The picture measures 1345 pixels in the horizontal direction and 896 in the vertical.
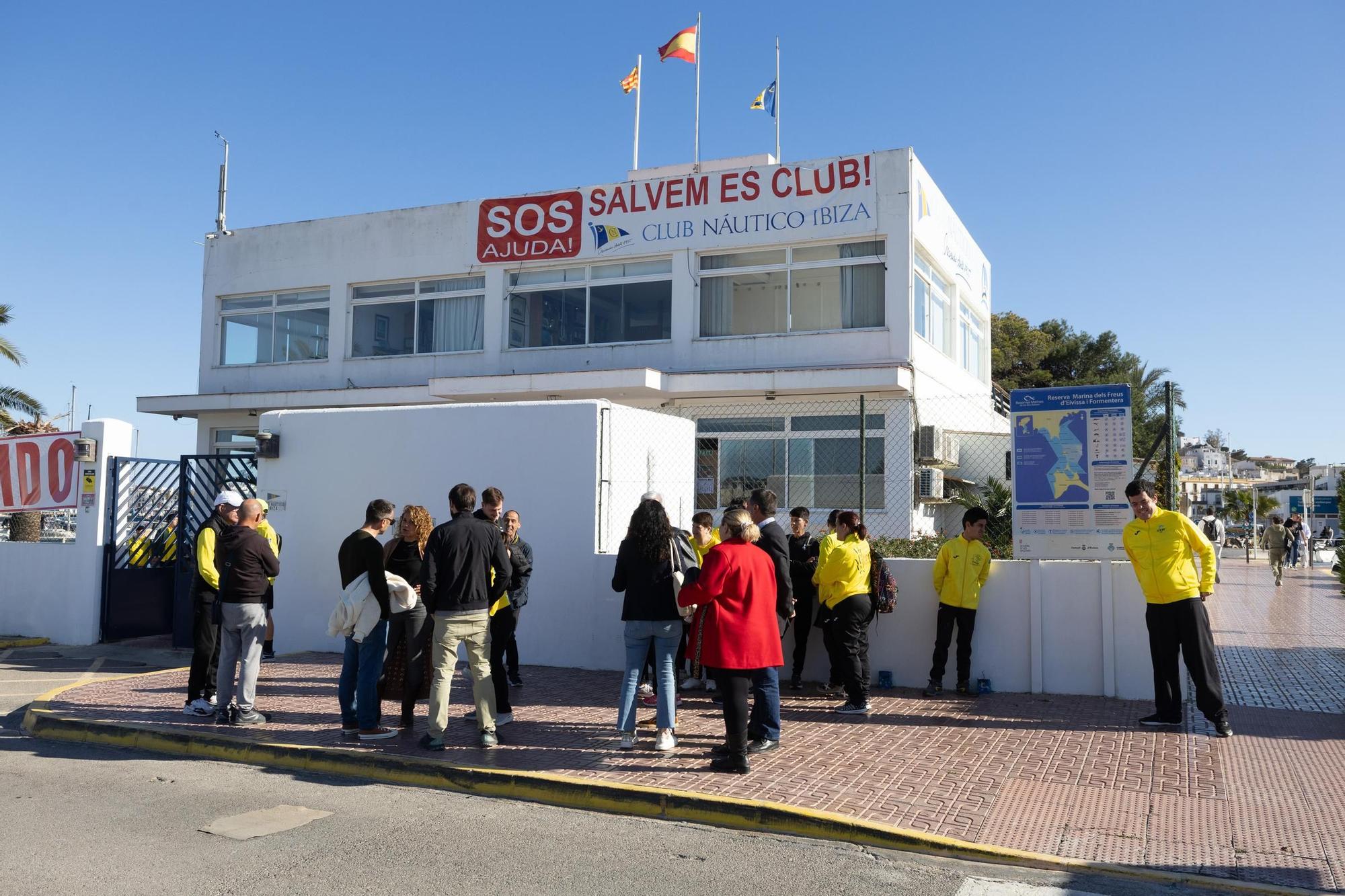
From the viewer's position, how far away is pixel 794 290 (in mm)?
20781

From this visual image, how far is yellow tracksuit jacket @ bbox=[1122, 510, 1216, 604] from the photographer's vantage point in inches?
312

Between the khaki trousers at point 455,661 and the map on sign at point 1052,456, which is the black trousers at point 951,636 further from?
the khaki trousers at point 455,661

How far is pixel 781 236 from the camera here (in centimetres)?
2064

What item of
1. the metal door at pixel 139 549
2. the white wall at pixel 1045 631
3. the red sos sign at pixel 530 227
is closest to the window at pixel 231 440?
the red sos sign at pixel 530 227

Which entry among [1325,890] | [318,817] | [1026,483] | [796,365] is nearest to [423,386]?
[796,365]

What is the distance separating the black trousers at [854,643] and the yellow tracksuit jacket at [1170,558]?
2.16 meters

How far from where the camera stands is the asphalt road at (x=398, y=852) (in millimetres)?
4844

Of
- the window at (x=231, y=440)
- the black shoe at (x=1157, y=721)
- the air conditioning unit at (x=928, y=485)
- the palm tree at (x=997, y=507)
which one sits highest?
the window at (x=231, y=440)

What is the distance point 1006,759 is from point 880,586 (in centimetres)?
225

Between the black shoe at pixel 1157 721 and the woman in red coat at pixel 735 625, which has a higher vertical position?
the woman in red coat at pixel 735 625

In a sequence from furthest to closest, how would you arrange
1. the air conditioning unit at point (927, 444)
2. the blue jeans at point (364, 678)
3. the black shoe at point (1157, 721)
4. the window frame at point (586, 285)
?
the window frame at point (586, 285), the air conditioning unit at point (927, 444), the black shoe at point (1157, 721), the blue jeans at point (364, 678)

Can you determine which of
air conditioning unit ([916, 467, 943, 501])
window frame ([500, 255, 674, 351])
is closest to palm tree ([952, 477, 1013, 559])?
air conditioning unit ([916, 467, 943, 501])

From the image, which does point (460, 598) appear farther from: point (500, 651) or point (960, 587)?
point (960, 587)

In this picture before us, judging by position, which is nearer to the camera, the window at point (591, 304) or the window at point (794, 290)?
the window at point (794, 290)
